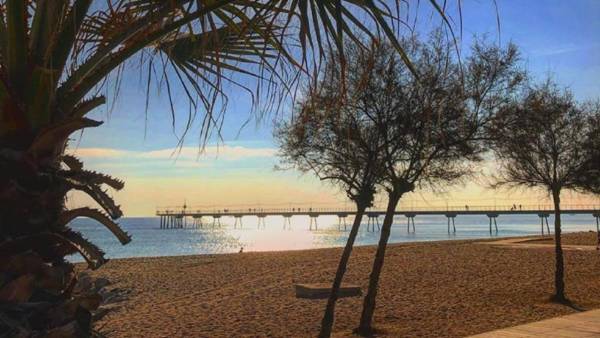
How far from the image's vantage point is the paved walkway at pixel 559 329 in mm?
6887

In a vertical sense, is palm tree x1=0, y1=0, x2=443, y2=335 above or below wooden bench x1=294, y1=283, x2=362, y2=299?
above

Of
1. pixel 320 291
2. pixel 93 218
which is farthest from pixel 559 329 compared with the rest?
pixel 320 291

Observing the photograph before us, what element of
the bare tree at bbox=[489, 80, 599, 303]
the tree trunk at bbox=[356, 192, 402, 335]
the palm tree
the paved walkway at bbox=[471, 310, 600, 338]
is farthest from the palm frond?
the bare tree at bbox=[489, 80, 599, 303]

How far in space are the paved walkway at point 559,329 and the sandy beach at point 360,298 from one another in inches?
81.2

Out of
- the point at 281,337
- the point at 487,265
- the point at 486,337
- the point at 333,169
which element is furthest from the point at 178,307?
the point at 487,265

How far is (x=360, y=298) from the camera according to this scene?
1449cm

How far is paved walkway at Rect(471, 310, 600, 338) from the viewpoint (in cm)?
689

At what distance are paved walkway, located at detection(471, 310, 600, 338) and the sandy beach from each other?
2.06 meters

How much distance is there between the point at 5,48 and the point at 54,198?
709mm

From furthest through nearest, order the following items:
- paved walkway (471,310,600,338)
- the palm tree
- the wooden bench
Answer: the wooden bench
paved walkway (471,310,600,338)
the palm tree

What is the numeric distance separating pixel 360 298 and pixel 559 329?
24.7 ft

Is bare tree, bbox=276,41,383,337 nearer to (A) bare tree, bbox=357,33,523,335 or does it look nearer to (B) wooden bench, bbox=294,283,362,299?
(A) bare tree, bbox=357,33,523,335

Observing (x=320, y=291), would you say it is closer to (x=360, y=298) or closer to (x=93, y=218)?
(x=360, y=298)

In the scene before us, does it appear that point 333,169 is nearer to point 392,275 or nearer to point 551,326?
point 551,326
